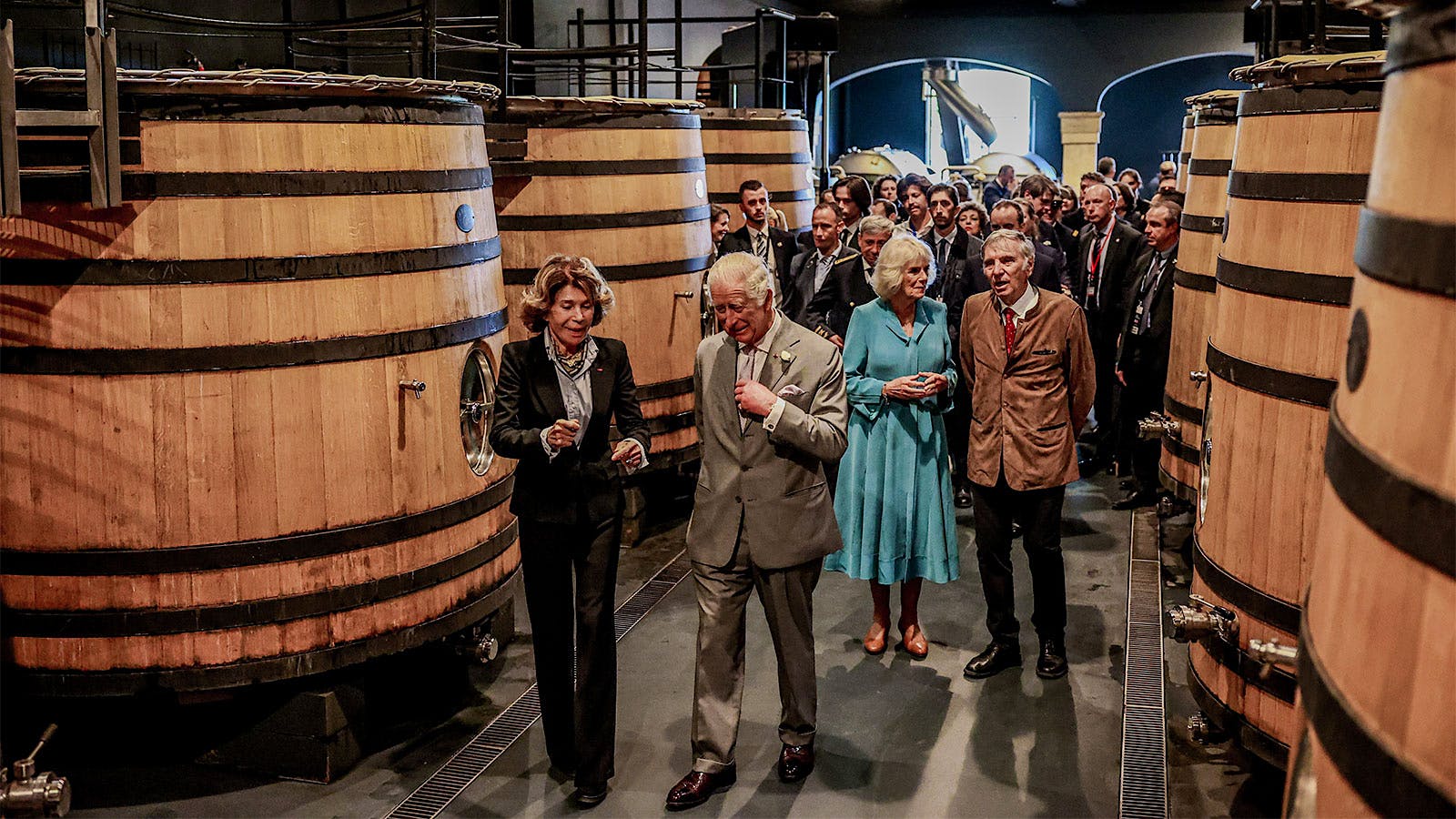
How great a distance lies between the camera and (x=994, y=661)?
4785 millimetres

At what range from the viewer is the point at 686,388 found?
20.9 ft

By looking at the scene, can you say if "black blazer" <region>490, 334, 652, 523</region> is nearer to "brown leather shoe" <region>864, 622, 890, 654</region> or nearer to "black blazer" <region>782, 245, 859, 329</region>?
"brown leather shoe" <region>864, 622, 890, 654</region>

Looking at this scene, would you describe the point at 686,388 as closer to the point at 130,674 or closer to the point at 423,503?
the point at 423,503

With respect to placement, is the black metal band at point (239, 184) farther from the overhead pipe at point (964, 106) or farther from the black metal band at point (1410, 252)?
the overhead pipe at point (964, 106)

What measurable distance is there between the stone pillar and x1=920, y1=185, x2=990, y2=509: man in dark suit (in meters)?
11.5

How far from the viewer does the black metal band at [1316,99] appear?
3.13 meters

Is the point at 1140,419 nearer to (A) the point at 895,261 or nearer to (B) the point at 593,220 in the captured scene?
(A) the point at 895,261

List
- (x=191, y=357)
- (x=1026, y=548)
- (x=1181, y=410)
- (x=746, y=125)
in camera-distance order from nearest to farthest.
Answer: (x=191, y=357) < (x=1026, y=548) < (x=1181, y=410) < (x=746, y=125)

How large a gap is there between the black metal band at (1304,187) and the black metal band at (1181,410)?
2.47 meters

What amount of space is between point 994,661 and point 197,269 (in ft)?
9.21

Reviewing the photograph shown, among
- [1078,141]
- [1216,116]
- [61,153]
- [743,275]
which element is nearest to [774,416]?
[743,275]

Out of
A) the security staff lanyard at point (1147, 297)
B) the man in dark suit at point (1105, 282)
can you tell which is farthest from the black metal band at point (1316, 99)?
the man in dark suit at point (1105, 282)

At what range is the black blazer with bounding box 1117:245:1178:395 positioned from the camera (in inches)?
262

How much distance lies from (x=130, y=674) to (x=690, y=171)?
137 inches
